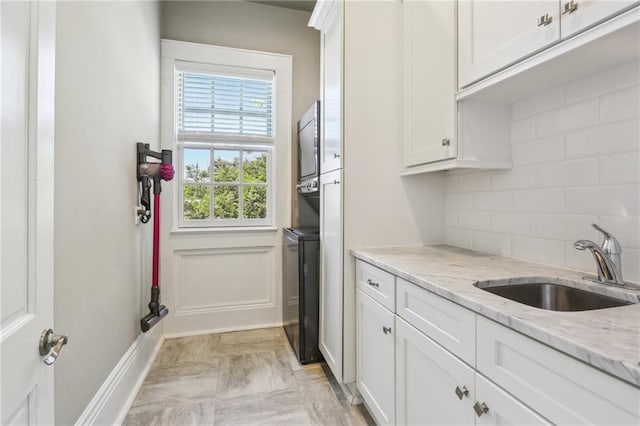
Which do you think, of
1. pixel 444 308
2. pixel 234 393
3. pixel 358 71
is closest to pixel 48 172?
pixel 444 308

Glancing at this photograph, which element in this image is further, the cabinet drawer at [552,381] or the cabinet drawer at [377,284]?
the cabinet drawer at [377,284]

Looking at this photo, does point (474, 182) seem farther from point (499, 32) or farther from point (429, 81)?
point (499, 32)

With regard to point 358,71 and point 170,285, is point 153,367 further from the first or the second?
point 358,71

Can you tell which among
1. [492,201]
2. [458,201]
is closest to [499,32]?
[492,201]

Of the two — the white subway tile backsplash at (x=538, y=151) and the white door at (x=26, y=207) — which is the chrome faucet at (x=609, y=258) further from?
the white door at (x=26, y=207)

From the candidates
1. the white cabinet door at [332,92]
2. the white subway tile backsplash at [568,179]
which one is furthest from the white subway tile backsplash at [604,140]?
the white cabinet door at [332,92]

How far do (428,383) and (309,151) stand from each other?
1828mm

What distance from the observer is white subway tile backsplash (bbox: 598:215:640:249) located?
41.5 inches

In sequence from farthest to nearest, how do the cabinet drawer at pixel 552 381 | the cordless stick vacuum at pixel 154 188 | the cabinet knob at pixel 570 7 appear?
the cordless stick vacuum at pixel 154 188
the cabinet knob at pixel 570 7
the cabinet drawer at pixel 552 381

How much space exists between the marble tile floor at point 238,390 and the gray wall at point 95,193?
38 cm

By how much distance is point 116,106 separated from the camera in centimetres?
173

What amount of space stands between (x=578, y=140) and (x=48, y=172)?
1.77 m

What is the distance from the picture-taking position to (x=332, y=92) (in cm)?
193

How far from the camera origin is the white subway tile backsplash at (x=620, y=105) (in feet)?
3.44
